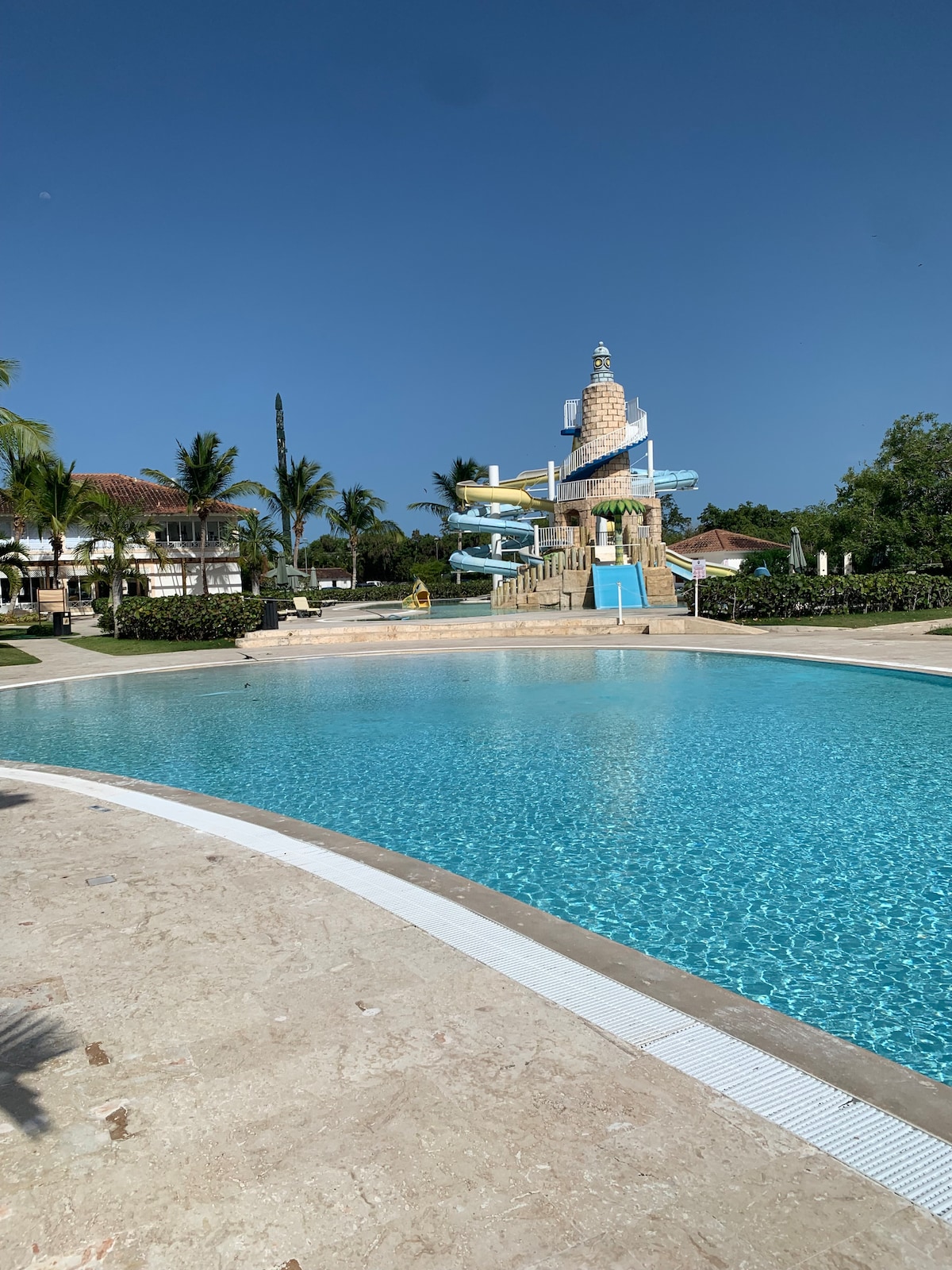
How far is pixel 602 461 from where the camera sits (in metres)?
38.2

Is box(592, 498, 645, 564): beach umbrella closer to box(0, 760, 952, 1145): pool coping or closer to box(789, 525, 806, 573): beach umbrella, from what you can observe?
box(789, 525, 806, 573): beach umbrella

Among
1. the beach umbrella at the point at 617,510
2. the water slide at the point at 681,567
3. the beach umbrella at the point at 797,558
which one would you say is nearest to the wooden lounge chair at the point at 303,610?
the beach umbrella at the point at 617,510

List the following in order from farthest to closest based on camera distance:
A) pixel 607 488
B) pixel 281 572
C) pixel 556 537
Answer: pixel 607 488 → pixel 556 537 → pixel 281 572

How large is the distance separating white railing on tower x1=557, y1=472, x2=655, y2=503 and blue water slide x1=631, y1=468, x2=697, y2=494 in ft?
6.52

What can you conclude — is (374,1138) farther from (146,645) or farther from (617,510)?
(617,510)

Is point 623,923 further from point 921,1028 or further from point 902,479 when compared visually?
point 902,479

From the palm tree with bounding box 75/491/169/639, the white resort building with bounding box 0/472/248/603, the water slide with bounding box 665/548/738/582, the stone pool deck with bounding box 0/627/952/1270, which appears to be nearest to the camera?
the stone pool deck with bounding box 0/627/952/1270

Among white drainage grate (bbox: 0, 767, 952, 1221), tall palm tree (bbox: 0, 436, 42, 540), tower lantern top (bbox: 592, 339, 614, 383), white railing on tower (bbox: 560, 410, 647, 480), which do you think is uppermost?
tower lantern top (bbox: 592, 339, 614, 383)

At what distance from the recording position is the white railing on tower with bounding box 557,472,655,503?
37.4 meters

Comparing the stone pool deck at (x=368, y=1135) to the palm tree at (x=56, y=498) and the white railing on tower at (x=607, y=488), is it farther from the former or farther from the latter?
the white railing on tower at (x=607, y=488)

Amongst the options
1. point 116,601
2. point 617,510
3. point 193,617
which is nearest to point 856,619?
point 617,510

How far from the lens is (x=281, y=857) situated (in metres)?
4.79

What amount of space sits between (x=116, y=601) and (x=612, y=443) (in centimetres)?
2397

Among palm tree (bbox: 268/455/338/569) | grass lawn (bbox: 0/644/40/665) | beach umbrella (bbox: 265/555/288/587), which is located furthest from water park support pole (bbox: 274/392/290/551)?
grass lawn (bbox: 0/644/40/665)
